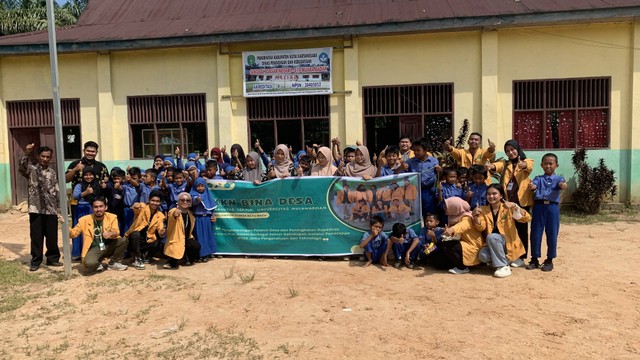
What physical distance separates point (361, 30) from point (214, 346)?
739 cm

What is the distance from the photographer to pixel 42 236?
5.64 metres

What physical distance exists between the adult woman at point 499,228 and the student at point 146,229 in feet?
12.1

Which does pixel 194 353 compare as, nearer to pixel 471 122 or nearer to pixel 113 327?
pixel 113 327

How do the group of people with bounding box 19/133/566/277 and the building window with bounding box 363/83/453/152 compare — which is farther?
the building window with bounding box 363/83/453/152

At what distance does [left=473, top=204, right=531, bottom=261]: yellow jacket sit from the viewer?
488 cm

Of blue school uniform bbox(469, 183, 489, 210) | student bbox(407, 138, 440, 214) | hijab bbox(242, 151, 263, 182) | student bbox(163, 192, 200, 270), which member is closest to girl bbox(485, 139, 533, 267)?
blue school uniform bbox(469, 183, 489, 210)

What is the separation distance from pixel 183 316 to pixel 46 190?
2.94 metres

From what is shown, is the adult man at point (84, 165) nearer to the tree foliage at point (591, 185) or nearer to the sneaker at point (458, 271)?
the sneaker at point (458, 271)

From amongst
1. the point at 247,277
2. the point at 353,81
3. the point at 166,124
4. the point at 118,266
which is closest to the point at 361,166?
the point at 247,277

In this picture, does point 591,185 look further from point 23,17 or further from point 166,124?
point 23,17

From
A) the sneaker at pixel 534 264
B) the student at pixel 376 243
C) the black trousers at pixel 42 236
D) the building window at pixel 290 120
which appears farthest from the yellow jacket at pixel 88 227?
the building window at pixel 290 120

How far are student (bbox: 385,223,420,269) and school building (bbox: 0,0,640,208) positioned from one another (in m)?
4.70

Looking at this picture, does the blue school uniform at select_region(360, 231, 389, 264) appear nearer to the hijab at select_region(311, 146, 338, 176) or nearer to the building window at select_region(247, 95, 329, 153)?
the hijab at select_region(311, 146, 338, 176)

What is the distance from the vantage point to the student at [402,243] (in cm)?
514
